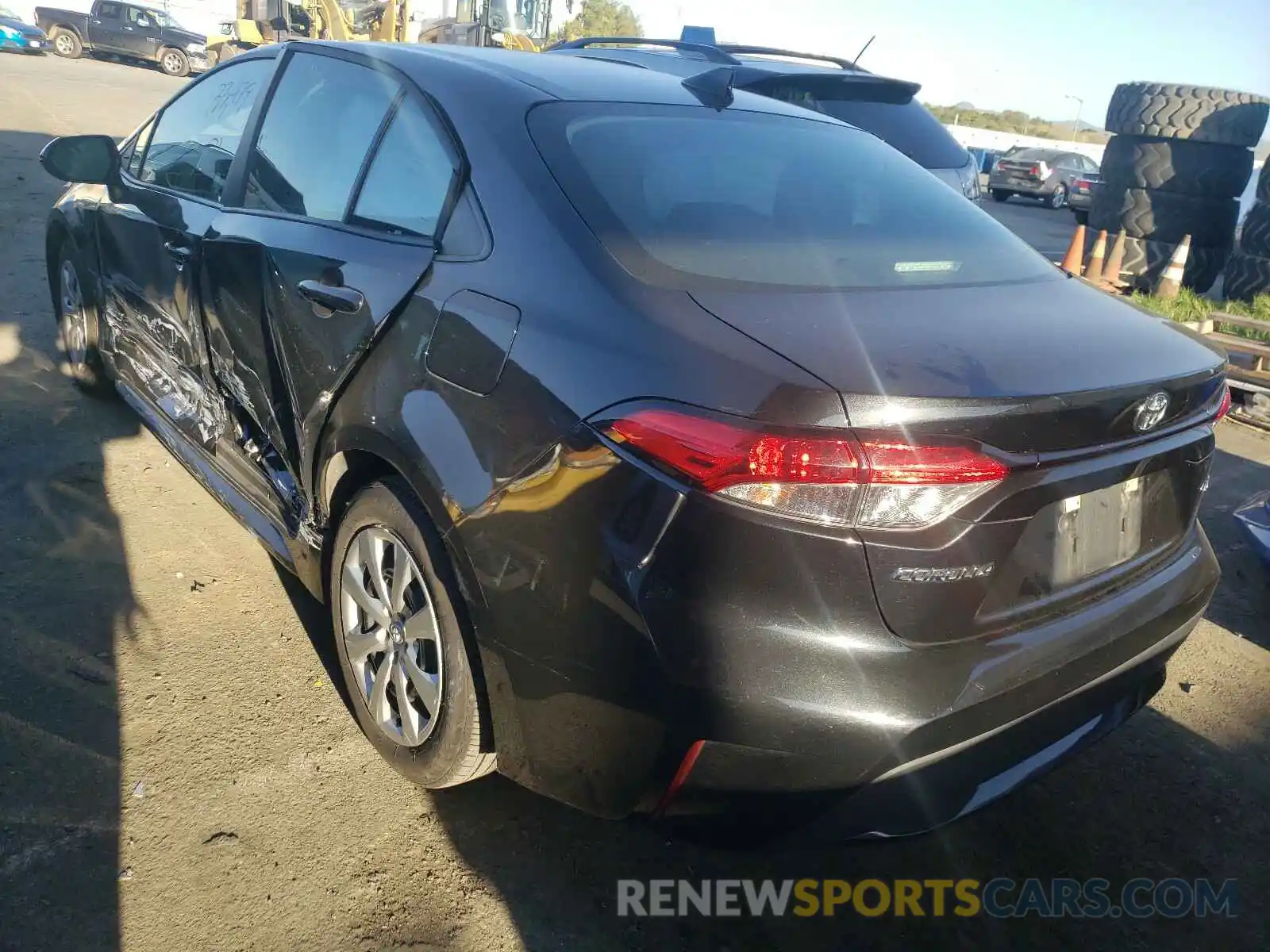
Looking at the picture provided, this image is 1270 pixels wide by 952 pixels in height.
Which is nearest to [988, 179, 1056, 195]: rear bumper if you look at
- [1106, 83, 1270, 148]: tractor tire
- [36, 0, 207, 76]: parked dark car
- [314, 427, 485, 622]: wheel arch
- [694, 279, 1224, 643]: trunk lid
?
[1106, 83, 1270, 148]: tractor tire

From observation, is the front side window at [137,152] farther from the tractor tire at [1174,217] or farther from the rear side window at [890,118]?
the tractor tire at [1174,217]

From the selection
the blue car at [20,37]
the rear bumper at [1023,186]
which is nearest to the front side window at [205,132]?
Answer: the rear bumper at [1023,186]

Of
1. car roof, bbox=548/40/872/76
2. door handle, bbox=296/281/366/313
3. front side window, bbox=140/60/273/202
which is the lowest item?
door handle, bbox=296/281/366/313

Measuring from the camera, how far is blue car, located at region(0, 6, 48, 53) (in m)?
25.1

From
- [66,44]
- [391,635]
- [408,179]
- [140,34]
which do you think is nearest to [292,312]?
[408,179]

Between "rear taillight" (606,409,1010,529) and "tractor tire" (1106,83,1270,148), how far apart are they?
8191 millimetres

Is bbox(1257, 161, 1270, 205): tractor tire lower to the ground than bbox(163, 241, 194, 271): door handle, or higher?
higher

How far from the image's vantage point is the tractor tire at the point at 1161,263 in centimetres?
846

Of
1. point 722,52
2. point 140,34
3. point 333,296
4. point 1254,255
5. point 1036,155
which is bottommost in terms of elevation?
point 1254,255

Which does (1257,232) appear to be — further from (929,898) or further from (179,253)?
(179,253)

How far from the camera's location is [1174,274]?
25.8 ft

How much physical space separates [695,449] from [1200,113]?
8.45 m

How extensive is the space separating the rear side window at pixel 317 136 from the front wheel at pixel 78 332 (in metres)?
1.81

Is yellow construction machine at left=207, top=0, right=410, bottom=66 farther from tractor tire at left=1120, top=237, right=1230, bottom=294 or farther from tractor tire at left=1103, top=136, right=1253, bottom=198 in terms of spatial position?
tractor tire at left=1120, top=237, right=1230, bottom=294
